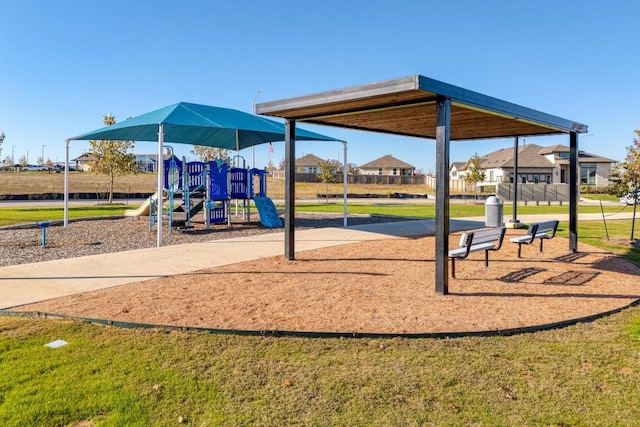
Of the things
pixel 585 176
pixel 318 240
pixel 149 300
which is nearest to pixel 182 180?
pixel 318 240

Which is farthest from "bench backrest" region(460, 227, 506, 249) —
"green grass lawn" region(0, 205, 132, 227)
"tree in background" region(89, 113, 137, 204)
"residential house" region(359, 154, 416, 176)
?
"residential house" region(359, 154, 416, 176)

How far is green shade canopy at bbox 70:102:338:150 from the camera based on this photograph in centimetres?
1505

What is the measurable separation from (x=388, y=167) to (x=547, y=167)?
131 ft

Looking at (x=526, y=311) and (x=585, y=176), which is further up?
(x=585, y=176)

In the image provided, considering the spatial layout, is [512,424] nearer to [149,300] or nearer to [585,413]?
[585,413]

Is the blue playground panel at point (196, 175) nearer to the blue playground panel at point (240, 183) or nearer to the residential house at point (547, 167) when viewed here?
the blue playground panel at point (240, 183)

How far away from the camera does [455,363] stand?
467 centimetres

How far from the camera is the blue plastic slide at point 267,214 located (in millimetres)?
18172

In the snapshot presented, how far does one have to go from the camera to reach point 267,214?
60.7ft

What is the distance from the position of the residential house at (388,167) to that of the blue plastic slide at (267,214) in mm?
81529

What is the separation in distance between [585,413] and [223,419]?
2.69 metres

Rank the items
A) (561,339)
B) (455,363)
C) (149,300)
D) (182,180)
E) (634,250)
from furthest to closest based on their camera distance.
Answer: (182,180) → (634,250) → (149,300) → (561,339) → (455,363)

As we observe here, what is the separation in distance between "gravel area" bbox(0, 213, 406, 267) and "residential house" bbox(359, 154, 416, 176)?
80.4 metres

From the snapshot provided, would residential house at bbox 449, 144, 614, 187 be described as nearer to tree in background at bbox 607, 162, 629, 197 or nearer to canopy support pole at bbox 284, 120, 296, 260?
tree in background at bbox 607, 162, 629, 197
